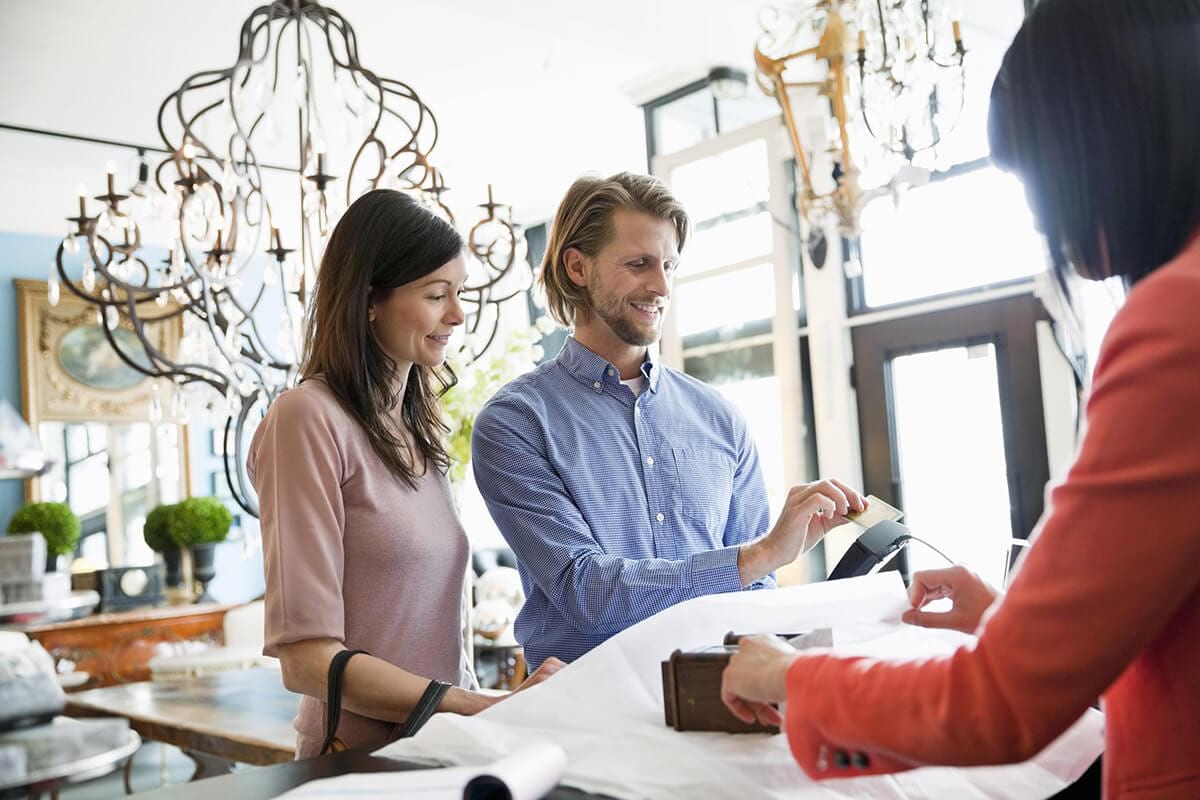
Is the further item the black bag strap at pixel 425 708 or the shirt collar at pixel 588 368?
the shirt collar at pixel 588 368

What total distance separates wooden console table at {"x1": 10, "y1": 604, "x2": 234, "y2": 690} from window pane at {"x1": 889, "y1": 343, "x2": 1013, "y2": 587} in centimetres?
438

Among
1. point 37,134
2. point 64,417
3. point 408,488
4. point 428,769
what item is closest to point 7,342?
point 64,417

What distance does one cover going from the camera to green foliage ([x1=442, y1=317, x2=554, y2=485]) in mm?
3859

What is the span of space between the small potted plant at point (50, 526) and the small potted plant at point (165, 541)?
1.54ft

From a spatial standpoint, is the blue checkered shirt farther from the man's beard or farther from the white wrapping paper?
the white wrapping paper

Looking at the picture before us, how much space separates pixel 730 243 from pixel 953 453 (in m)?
1.84

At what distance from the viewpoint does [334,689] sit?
1370mm

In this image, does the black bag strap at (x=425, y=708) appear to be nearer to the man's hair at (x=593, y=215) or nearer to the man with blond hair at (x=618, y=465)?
the man with blond hair at (x=618, y=465)

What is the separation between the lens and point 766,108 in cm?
658

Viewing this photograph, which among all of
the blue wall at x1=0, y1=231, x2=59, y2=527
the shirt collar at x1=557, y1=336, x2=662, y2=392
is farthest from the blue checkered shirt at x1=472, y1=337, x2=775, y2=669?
the blue wall at x1=0, y1=231, x2=59, y2=527

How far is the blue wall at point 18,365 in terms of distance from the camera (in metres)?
7.68

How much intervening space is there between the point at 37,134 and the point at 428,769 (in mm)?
6737

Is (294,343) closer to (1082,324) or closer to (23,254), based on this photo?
(1082,324)

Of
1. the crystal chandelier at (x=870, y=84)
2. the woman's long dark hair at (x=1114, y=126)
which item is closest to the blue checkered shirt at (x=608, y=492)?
the woman's long dark hair at (x=1114, y=126)
